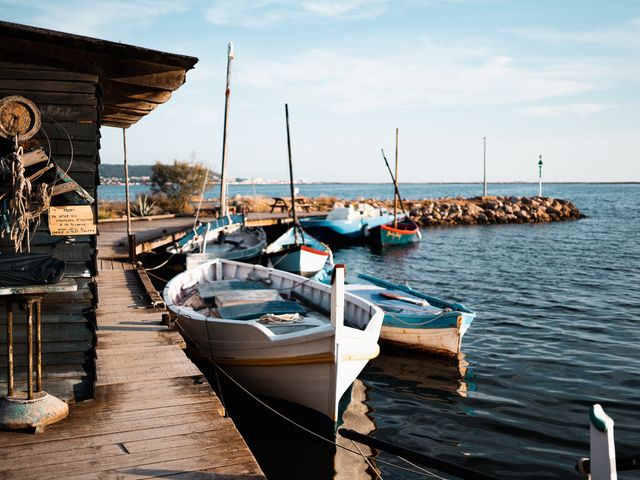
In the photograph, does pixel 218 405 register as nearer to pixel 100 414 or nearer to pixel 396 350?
pixel 100 414

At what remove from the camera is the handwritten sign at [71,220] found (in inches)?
230

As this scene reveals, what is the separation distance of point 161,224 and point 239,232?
703 centimetres

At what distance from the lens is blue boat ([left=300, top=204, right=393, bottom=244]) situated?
32.6m

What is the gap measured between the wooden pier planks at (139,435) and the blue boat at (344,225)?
24.8m

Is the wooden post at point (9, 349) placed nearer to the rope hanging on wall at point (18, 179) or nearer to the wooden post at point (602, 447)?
the rope hanging on wall at point (18, 179)

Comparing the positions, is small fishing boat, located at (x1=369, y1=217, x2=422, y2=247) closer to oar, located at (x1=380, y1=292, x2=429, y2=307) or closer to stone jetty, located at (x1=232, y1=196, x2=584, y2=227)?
stone jetty, located at (x1=232, y1=196, x2=584, y2=227)

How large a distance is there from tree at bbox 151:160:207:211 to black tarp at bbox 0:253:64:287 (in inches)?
1300

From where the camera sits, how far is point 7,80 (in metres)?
5.69

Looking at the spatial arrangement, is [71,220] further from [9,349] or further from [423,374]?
[423,374]

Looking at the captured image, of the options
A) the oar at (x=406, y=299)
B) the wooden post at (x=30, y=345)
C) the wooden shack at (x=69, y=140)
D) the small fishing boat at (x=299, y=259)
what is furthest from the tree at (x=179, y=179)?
the wooden post at (x=30, y=345)

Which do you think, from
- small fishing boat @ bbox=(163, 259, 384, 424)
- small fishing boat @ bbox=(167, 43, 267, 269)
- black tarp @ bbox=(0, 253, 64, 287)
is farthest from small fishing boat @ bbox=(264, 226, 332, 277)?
black tarp @ bbox=(0, 253, 64, 287)

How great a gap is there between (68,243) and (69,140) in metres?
1.08

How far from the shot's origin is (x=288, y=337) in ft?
23.9

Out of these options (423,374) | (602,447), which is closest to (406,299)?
(423,374)
